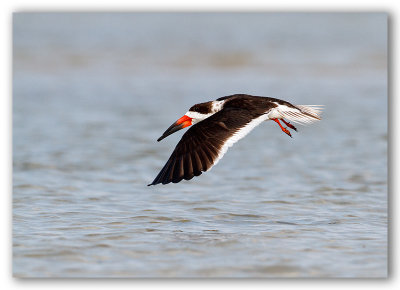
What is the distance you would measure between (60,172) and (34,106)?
4.62 meters

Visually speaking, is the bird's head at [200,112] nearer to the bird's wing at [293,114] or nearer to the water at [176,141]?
the bird's wing at [293,114]

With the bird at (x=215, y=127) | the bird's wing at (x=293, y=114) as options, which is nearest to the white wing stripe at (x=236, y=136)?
the bird at (x=215, y=127)

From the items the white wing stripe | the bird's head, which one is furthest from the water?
the bird's head

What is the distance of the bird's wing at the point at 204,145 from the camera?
21.1 feet

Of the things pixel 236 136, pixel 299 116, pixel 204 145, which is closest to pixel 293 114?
pixel 299 116

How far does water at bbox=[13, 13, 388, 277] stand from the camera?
578 cm

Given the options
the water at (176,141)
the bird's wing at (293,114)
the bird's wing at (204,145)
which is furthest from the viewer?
the bird's wing at (293,114)

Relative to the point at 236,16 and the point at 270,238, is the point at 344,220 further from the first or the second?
the point at 236,16

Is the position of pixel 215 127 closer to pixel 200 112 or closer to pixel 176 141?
pixel 200 112

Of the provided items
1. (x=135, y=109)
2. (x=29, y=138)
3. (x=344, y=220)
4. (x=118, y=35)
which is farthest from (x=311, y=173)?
(x=118, y=35)

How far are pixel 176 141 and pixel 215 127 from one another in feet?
14.1

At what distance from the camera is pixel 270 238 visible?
6.16 m

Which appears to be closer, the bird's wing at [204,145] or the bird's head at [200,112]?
the bird's wing at [204,145]

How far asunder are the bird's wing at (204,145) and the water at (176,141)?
50cm
